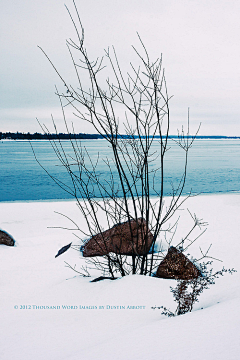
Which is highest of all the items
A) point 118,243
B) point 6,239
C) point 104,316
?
point 104,316

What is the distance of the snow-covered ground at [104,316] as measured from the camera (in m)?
1.59

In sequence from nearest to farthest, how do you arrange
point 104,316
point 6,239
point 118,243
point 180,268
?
point 104,316, point 180,268, point 118,243, point 6,239

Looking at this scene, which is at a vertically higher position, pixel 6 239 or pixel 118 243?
pixel 118 243

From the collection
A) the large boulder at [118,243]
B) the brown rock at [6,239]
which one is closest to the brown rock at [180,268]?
the large boulder at [118,243]

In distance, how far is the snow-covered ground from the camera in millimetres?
1587

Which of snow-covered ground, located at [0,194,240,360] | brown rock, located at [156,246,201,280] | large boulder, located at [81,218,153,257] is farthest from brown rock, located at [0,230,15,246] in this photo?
brown rock, located at [156,246,201,280]

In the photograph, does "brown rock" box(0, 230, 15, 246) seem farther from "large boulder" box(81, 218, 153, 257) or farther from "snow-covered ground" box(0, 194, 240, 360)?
"large boulder" box(81, 218, 153, 257)

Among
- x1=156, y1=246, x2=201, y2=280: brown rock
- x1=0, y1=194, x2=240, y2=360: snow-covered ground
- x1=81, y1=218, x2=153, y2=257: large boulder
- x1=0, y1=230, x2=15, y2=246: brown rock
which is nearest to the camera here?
x1=0, y1=194, x2=240, y2=360: snow-covered ground

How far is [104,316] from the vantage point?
2367mm

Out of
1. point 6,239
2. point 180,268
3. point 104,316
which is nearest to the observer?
point 104,316

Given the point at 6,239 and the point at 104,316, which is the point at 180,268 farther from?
the point at 6,239

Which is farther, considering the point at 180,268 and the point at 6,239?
the point at 6,239

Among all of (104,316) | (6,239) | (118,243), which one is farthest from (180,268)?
(6,239)

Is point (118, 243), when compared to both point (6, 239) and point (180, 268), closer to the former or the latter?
point (180, 268)
